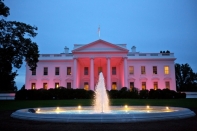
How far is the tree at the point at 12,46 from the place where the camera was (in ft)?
88.8

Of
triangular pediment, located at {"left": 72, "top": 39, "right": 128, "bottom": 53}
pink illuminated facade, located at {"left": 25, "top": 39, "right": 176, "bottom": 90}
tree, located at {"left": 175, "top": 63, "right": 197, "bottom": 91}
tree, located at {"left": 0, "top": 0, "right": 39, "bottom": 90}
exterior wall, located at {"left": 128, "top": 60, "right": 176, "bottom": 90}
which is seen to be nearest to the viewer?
tree, located at {"left": 0, "top": 0, "right": 39, "bottom": 90}

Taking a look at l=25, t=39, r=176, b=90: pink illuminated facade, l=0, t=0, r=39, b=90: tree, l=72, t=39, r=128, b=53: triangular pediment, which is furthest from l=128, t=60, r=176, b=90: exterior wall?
l=0, t=0, r=39, b=90: tree

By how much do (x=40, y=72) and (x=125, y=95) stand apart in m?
22.6

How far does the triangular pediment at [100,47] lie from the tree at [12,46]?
1657cm

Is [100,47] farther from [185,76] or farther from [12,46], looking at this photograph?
[185,76]

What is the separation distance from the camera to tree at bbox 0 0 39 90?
88.8ft

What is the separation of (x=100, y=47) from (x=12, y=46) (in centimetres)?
2233

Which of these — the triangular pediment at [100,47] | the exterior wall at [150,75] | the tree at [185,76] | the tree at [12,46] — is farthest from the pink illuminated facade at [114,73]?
the tree at [185,76]

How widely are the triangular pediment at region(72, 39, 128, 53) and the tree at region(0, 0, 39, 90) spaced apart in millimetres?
16566

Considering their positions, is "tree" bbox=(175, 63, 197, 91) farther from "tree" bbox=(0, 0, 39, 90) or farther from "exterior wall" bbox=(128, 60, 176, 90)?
"tree" bbox=(0, 0, 39, 90)

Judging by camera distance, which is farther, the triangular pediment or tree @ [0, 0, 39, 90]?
the triangular pediment

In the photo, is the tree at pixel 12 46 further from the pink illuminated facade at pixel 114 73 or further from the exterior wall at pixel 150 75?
the exterior wall at pixel 150 75

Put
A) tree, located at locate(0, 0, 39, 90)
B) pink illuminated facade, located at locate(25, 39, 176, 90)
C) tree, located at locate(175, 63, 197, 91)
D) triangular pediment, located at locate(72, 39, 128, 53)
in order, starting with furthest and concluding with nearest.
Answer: tree, located at locate(175, 63, 197, 91) < pink illuminated facade, located at locate(25, 39, 176, 90) < triangular pediment, located at locate(72, 39, 128, 53) < tree, located at locate(0, 0, 39, 90)

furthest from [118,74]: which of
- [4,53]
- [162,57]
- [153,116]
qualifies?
[153,116]
